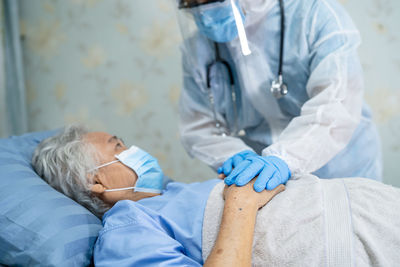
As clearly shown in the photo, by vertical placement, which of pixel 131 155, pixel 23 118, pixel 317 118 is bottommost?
pixel 23 118

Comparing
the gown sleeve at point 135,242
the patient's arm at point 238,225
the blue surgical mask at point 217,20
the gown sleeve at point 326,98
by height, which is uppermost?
the blue surgical mask at point 217,20

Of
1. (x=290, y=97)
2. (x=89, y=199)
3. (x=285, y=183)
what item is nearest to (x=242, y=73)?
(x=290, y=97)

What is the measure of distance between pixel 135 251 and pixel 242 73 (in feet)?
2.57

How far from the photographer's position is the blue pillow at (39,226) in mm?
945

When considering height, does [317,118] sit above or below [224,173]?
above

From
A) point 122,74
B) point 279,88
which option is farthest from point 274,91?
point 122,74

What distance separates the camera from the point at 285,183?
1098 millimetres

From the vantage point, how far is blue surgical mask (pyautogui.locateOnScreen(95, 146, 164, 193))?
1260 millimetres

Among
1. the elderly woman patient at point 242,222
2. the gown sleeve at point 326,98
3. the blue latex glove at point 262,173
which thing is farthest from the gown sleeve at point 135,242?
the gown sleeve at point 326,98

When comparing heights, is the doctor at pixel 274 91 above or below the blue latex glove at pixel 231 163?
above

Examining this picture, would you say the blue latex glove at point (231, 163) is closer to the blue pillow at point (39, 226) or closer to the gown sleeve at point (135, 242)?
the gown sleeve at point (135, 242)

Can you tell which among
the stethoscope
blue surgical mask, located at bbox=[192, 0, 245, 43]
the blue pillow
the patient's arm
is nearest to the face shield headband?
blue surgical mask, located at bbox=[192, 0, 245, 43]

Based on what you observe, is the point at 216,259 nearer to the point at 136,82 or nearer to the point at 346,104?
the point at 346,104

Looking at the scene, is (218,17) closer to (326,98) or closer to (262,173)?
(326,98)
